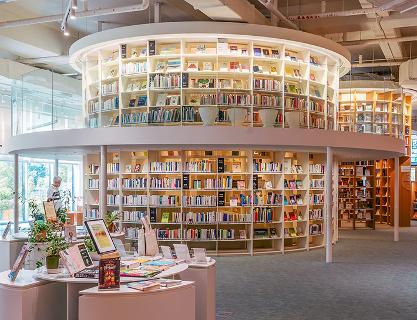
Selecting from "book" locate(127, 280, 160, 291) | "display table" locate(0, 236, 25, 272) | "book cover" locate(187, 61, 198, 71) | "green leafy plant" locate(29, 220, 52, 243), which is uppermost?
"book cover" locate(187, 61, 198, 71)

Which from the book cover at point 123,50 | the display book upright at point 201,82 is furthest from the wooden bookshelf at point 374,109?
the book cover at point 123,50

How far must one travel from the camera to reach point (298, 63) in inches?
520

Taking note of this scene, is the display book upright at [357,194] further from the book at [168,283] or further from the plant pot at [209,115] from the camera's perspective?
the book at [168,283]

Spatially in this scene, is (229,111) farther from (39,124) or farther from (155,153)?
(39,124)

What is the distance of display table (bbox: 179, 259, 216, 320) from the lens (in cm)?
612

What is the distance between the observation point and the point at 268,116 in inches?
485

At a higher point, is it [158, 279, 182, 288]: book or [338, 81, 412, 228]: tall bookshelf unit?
[338, 81, 412, 228]: tall bookshelf unit

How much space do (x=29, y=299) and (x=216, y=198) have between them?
7.41 metres

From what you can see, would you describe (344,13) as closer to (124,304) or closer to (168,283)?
(168,283)

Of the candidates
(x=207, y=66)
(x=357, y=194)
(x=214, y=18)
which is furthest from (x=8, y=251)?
(x=357, y=194)

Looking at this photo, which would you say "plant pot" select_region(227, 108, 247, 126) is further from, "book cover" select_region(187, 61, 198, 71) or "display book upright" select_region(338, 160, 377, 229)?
"display book upright" select_region(338, 160, 377, 229)

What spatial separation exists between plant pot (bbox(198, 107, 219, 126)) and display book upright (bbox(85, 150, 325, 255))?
37.2 inches

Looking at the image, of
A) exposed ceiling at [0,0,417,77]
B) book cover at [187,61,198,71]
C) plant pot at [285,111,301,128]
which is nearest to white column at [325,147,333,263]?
plant pot at [285,111,301,128]

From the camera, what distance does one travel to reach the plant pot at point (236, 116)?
1212 centimetres
